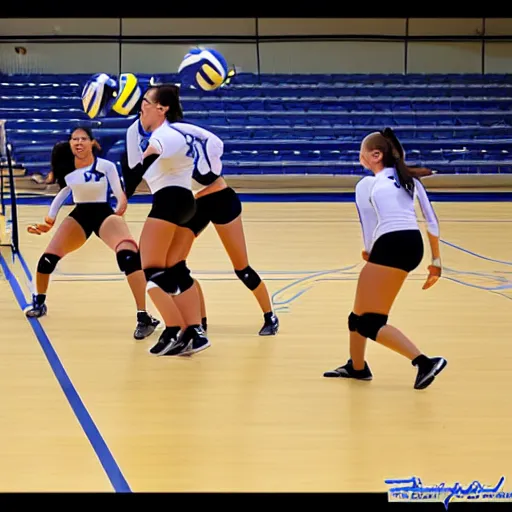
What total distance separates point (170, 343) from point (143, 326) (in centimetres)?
51

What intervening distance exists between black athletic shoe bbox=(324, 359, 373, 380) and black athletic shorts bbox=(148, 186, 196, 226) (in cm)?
110

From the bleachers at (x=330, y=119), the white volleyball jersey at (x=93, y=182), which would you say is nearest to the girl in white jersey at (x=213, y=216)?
the white volleyball jersey at (x=93, y=182)

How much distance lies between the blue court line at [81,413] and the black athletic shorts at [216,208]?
3.50 feet

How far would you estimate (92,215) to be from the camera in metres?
5.96

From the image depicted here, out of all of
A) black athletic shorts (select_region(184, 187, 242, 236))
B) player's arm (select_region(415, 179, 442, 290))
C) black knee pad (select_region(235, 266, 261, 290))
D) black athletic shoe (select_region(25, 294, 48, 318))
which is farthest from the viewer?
black athletic shoe (select_region(25, 294, 48, 318))

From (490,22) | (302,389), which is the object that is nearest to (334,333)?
(302,389)

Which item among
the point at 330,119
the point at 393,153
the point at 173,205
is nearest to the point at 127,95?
the point at 173,205

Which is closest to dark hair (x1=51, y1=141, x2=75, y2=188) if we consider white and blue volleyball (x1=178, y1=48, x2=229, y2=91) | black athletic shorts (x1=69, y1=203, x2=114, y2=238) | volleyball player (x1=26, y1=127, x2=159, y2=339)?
volleyball player (x1=26, y1=127, x2=159, y2=339)

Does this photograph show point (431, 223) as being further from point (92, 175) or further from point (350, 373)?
point (92, 175)

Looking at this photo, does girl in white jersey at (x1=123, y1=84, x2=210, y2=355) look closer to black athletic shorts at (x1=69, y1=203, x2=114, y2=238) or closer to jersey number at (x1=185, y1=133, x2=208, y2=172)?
jersey number at (x1=185, y1=133, x2=208, y2=172)

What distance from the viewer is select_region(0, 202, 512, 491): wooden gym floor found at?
3518mm

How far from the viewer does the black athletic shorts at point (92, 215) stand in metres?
5.95

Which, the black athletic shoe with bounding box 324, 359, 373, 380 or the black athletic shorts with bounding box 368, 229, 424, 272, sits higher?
the black athletic shorts with bounding box 368, 229, 424, 272

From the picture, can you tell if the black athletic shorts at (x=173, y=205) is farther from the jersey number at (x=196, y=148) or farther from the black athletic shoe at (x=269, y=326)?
the black athletic shoe at (x=269, y=326)
